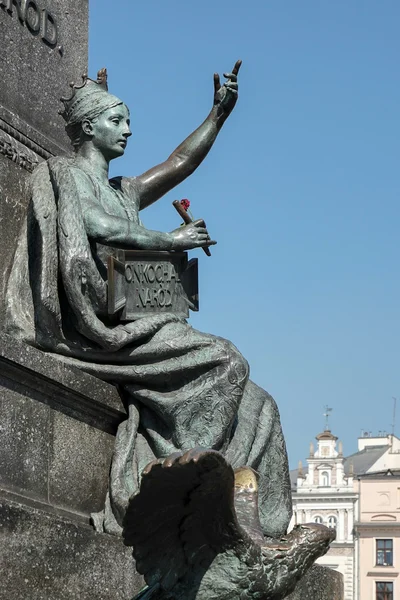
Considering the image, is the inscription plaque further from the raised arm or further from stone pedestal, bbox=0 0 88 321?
the raised arm

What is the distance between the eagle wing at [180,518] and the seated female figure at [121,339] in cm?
97

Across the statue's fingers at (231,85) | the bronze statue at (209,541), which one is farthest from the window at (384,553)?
the bronze statue at (209,541)

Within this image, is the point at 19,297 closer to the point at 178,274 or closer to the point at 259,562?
the point at 178,274

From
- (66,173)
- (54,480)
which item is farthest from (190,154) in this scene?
(54,480)

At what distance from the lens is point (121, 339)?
23.3ft

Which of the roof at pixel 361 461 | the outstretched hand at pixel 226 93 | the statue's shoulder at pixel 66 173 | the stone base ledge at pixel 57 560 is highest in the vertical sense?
the roof at pixel 361 461

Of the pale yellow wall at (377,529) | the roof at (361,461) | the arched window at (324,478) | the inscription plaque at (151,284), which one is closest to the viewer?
the inscription plaque at (151,284)

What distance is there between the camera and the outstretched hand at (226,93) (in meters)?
8.22

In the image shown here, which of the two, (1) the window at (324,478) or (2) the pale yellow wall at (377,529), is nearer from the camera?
(2) the pale yellow wall at (377,529)

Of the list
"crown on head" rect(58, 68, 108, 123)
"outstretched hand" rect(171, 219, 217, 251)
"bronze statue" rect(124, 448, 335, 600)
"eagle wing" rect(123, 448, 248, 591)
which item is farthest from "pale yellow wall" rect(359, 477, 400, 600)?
"eagle wing" rect(123, 448, 248, 591)

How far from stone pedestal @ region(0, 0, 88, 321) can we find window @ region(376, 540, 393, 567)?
6249cm

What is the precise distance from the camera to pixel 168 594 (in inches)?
231

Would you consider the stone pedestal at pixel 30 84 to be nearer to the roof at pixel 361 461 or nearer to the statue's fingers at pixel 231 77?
the statue's fingers at pixel 231 77

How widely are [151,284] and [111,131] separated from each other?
88 centimetres
